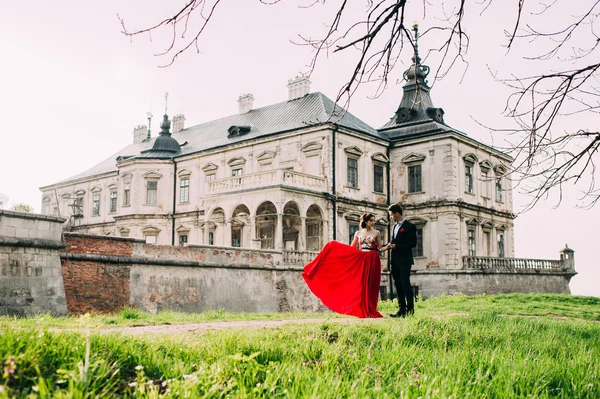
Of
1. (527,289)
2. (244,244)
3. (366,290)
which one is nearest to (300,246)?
(244,244)

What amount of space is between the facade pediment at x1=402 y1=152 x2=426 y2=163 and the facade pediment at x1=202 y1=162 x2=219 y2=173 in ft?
35.6

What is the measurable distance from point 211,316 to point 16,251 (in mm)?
5151

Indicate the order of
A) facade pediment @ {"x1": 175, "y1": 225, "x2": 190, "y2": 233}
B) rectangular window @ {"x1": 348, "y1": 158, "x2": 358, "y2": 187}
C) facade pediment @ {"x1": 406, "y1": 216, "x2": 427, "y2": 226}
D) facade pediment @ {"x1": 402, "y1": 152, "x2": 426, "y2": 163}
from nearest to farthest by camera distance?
1. rectangular window @ {"x1": 348, "y1": 158, "x2": 358, "y2": 187}
2. facade pediment @ {"x1": 406, "y1": 216, "x2": 427, "y2": 226}
3. facade pediment @ {"x1": 402, "y1": 152, "x2": 426, "y2": 163}
4. facade pediment @ {"x1": 175, "y1": 225, "x2": 190, "y2": 233}

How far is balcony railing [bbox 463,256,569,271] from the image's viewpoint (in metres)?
29.6

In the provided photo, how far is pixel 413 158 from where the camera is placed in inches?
1237

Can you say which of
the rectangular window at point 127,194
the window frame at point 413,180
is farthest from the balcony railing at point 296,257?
the rectangular window at point 127,194

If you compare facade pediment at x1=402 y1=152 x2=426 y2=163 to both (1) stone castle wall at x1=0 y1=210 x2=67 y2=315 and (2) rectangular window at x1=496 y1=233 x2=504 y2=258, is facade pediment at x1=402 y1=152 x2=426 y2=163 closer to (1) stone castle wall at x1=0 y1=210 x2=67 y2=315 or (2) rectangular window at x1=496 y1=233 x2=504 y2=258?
(2) rectangular window at x1=496 y1=233 x2=504 y2=258

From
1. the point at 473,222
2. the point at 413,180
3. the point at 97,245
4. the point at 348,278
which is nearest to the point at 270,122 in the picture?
the point at 413,180

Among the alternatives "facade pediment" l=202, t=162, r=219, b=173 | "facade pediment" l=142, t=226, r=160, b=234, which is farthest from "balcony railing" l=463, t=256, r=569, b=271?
"facade pediment" l=142, t=226, r=160, b=234

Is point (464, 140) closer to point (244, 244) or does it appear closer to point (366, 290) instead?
point (244, 244)

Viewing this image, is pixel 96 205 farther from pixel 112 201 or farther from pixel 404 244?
pixel 404 244

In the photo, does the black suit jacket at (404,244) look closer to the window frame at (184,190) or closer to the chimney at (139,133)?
the window frame at (184,190)

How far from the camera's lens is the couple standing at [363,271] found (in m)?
9.86

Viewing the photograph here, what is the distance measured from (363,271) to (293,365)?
5661 mm
